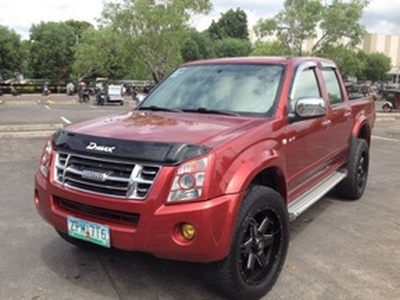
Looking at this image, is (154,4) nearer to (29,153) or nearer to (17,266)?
(29,153)

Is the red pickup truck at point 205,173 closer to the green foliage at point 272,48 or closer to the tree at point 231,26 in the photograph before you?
the green foliage at point 272,48

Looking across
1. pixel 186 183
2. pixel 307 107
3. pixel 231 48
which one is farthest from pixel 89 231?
pixel 231 48

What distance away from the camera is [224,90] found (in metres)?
4.16

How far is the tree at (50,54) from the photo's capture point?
205 ft

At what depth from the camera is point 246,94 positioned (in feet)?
13.3

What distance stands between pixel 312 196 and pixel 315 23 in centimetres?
2741

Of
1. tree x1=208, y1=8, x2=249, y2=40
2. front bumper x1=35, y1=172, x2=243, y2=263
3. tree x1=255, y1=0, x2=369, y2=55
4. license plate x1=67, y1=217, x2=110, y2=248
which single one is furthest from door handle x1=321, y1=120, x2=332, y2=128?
tree x1=208, y1=8, x2=249, y2=40

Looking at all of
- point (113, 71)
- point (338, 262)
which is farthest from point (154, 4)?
point (113, 71)

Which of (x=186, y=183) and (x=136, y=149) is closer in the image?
(x=186, y=183)

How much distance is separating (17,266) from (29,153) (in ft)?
19.1

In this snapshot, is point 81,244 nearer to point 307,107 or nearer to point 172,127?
point 172,127

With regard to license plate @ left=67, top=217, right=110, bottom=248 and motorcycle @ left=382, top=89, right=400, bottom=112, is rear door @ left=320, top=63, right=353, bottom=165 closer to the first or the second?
license plate @ left=67, top=217, right=110, bottom=248

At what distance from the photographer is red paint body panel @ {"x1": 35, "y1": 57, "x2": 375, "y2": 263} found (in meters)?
2.79

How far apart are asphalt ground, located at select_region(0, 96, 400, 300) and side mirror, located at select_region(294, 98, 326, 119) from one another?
132 centimetres
